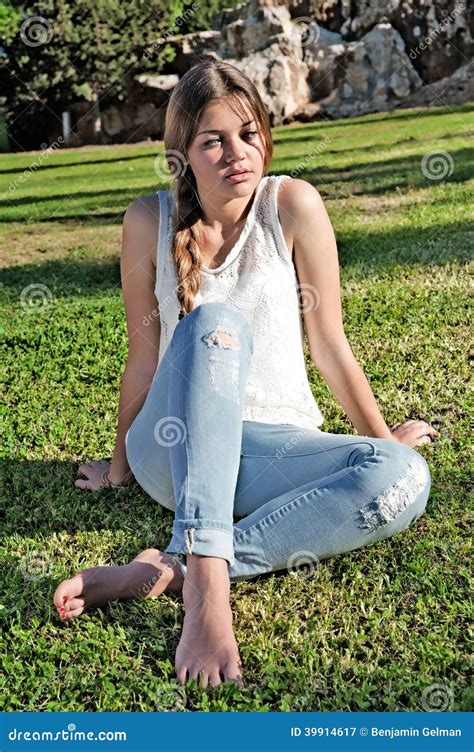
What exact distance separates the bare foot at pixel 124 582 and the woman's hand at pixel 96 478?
802mm

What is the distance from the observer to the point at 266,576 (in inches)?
120

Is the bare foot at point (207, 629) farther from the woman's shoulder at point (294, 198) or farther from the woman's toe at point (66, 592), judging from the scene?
the woman's shoulder at point (294, 198)

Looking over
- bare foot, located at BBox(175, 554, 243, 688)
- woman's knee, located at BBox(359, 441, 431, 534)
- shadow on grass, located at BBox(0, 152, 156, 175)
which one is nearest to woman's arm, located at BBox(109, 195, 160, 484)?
bare foot, located at BBox(175, 554, 243, 688)

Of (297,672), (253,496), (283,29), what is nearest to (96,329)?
(253,496)

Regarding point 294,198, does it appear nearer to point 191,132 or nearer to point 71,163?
point 191,132

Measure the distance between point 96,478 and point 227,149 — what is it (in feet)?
4.90

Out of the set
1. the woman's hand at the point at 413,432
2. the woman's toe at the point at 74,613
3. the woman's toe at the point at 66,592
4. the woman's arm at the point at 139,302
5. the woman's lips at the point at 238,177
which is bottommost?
the woman's hand at the point at 413,432

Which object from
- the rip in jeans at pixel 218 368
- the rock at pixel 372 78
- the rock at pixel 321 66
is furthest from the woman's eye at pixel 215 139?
the rock at pixel 321 66

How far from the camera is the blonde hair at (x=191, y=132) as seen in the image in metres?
3.16

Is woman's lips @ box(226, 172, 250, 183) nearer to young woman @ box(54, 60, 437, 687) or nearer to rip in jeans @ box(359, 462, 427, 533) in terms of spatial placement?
young woman @ box(54, 60, 437, 687)

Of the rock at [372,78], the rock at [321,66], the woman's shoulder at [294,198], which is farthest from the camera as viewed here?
the rock at [321,66]

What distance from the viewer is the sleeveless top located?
3246mm

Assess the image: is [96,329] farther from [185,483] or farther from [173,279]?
[185,483]

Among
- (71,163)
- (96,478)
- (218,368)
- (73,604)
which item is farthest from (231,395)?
(71,163)
